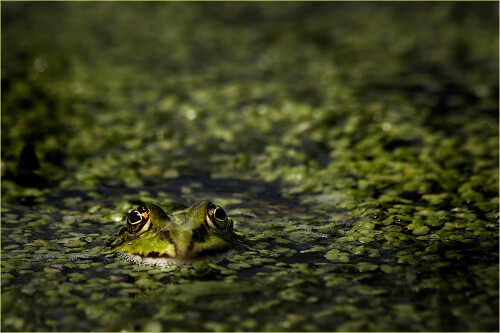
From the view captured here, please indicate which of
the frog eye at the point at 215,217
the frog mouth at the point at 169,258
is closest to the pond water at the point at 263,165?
the frog mouth at the point at 169,258

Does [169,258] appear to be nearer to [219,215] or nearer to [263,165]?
[219,215]

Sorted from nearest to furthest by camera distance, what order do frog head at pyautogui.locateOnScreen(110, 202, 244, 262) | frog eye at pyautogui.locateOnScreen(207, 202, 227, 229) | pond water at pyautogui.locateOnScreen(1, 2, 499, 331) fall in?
1. pond water at pyautogui.locateOnScreen(1, 2, 499, 331)
2. frog head at pyautogui.locateOnScreen(110, 202, 244, 262)
3. frog eye at pyautogui.locateOnScreen(207, 202, 227, 229)

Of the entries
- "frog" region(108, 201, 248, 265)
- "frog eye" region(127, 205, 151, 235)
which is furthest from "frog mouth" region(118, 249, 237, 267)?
"frog eye" region(127, 205, 151, 235)

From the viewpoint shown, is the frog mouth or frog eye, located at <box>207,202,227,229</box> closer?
the frog mouth

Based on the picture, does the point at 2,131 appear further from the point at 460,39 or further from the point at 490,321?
the point at 460,39

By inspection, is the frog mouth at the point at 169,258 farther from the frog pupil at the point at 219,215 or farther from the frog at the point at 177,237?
the frog pupil at the point at 219,215

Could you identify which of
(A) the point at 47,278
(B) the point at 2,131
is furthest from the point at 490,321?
(B) the point at 2,131

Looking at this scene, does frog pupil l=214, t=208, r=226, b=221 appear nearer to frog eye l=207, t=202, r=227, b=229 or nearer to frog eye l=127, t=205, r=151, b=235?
frog eye l=207, t=202, r=227, b=229

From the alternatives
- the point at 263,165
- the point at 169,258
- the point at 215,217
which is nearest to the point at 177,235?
the point at 169,258
